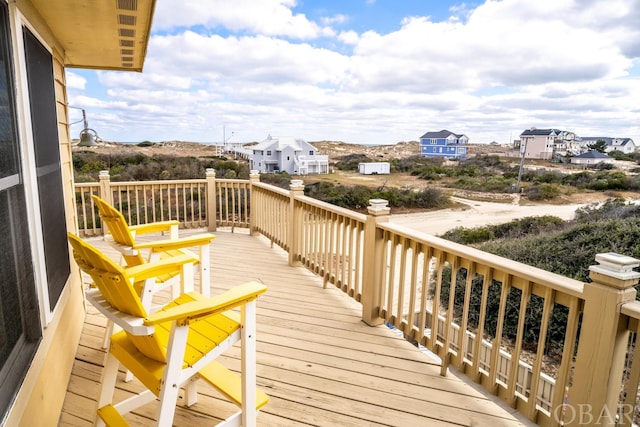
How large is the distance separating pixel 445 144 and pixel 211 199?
44717mm

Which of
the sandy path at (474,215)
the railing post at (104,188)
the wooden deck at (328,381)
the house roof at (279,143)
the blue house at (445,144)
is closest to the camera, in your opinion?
the wooden deck at (328,381)

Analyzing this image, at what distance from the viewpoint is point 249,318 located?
5.65ft

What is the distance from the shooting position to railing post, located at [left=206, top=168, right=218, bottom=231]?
664cm

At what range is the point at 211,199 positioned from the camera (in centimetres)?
671

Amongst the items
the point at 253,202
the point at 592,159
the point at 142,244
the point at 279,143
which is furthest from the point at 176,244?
the point at 592,159

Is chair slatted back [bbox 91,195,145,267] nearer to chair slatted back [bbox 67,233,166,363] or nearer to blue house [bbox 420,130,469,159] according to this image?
chair slatted back [bbox 67,233,166,363]

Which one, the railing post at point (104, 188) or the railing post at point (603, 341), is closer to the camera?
the railing post at point (603, 341)

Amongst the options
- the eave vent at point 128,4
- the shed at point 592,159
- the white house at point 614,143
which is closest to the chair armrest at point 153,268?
the eave vent at point 128,4

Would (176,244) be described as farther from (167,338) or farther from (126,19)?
(126,19)

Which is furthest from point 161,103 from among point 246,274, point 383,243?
point 383,243

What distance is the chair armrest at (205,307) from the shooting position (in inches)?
55.1

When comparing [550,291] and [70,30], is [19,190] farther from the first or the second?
[550,291]

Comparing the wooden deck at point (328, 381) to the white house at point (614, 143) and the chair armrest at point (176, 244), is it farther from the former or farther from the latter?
the white house at point (614, 143)

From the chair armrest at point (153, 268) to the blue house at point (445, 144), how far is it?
46181 mm
